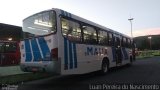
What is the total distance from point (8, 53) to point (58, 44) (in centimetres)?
1324

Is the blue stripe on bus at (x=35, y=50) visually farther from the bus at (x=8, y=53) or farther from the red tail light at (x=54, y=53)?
the bus at (x=8, y=53)

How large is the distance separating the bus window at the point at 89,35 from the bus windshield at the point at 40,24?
2.52 m

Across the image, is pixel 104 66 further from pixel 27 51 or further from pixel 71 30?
pixel 27 51

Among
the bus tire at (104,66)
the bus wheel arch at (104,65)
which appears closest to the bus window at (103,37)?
the bus wheel arch at (104,65)

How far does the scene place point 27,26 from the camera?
39.9 feet

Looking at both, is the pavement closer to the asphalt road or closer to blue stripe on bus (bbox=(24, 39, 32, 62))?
the asphalt road

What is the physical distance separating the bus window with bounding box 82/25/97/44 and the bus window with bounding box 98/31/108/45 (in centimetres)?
72

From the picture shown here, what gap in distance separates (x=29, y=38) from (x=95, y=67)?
4307 millimetres

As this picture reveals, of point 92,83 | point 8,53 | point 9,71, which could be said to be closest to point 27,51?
point 92,83

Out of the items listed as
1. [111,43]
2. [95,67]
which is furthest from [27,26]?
[111,43]

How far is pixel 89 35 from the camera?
13.8m

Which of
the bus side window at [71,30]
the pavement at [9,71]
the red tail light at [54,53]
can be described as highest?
the bus side window at [71,30]

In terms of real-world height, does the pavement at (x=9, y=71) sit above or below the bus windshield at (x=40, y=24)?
below

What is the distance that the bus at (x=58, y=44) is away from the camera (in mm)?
10672
